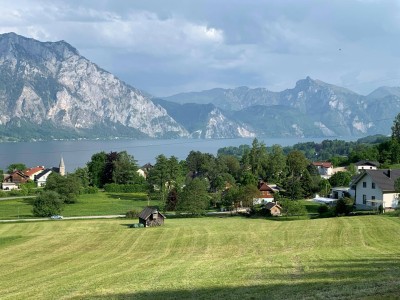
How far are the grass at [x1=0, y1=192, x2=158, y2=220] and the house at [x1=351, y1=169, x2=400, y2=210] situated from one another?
3196cm

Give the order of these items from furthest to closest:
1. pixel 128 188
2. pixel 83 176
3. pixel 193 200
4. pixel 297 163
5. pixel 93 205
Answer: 1. pixel 83 176
2. pixel 128 188
3. pixel 297 163
4. pixel 93 205
5. pixel 193 200

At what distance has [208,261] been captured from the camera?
27969 mm

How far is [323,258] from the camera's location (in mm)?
25484

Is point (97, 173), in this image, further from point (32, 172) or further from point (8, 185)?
point (32, 172)

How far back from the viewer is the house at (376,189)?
56459 millimetres

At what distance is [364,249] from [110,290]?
51.8 feet

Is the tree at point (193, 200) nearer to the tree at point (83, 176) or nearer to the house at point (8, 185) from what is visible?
the tree at point (83, 176)

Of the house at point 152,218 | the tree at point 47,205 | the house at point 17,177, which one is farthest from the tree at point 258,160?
the house at point 17,177

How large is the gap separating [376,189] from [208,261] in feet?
118

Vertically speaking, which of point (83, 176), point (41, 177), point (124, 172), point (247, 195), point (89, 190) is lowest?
point (89, 190)

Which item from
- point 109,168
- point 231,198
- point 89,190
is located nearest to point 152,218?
point 231,198

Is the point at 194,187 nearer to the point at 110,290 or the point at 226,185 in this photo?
the point at 226,185

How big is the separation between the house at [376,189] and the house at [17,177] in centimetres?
8805

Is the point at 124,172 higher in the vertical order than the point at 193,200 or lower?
higher
